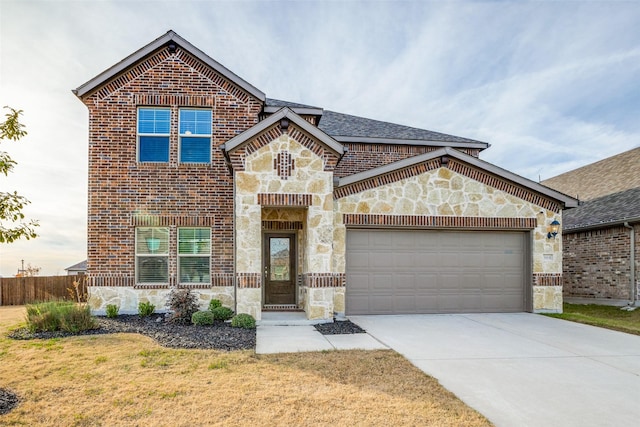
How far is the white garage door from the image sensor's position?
11.6 metres

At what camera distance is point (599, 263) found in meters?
15.1

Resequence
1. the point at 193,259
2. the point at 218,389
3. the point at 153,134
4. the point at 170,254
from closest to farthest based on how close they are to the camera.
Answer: the point at 218,389 < the point at 170,254 < the point at 193,259 < the point at 153,134

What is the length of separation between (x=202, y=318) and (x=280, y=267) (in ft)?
10.7

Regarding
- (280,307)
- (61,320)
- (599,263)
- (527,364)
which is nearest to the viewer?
(527,364)

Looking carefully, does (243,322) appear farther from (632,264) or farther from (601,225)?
(601,225)

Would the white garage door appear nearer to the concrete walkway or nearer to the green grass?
the green grass

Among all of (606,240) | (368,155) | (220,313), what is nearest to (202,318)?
(220,313)

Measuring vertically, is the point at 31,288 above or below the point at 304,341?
below

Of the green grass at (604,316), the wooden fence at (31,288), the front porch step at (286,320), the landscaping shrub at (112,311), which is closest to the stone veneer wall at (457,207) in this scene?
the green grass at (604,316)

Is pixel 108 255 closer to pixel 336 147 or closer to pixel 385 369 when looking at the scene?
pixel 336 147

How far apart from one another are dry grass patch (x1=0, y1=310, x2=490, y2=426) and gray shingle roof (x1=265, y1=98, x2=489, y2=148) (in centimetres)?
888

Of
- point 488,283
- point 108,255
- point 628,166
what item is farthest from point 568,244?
point 108,255

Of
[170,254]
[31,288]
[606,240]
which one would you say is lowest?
[31,288]

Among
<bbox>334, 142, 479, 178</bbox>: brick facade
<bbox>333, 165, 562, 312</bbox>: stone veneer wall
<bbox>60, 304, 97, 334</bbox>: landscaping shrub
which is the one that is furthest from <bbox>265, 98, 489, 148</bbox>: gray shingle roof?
<bbox>60, 304, 97, 334</bbox>: landscaping shrub
